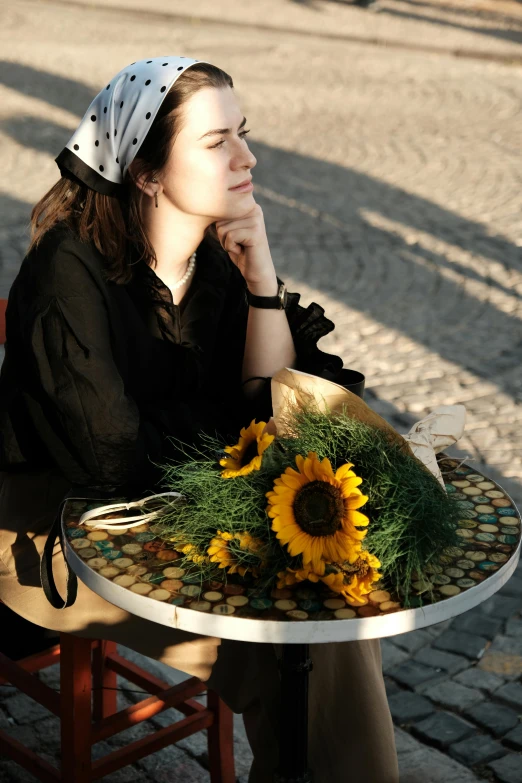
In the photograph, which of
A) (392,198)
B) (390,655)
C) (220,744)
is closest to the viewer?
(220,744)

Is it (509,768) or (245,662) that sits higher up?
(245,662)

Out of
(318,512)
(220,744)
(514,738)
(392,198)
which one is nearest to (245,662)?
(318,512)

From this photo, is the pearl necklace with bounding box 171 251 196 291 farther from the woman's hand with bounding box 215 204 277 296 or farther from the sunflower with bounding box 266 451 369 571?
the sunflower with bounding box 266 451 369 571

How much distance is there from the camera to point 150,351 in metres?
2.53

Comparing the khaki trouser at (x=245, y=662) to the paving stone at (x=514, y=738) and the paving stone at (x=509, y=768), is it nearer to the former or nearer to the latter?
the paving stone at (x=509, y=768)

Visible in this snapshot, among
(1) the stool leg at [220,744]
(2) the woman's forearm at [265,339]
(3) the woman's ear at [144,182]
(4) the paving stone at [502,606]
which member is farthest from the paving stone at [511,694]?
(3) the woman's ear at [144,182]

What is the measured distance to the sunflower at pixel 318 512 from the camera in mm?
1824

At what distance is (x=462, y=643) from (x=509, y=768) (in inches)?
25.0

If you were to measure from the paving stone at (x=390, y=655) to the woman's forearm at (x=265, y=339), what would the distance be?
119cm

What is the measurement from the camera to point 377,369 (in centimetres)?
575

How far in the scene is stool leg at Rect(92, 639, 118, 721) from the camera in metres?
2.98

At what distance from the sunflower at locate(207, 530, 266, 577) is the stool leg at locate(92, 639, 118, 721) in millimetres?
1162

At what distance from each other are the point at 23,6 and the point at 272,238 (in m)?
10.0

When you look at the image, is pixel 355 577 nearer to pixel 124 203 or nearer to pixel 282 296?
pixel 282 296
